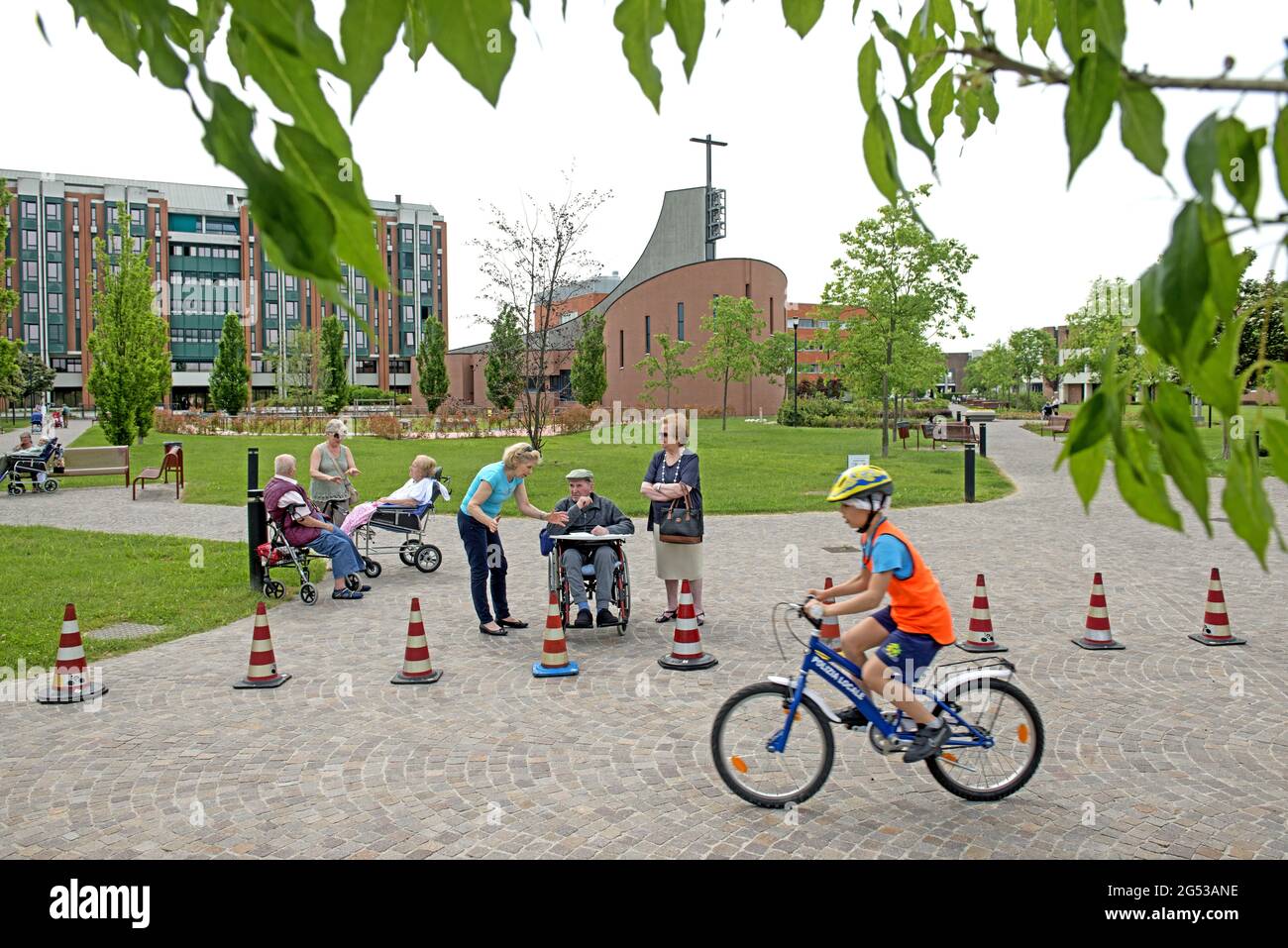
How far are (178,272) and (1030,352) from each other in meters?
88.6

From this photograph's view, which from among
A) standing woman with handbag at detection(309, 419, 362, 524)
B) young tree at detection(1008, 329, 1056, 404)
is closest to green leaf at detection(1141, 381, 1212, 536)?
standing woman with handbag at detection(309, 419, 362, 524)

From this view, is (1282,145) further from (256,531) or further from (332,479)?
(332,479)

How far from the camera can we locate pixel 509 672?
802cm

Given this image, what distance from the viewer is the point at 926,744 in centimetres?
529

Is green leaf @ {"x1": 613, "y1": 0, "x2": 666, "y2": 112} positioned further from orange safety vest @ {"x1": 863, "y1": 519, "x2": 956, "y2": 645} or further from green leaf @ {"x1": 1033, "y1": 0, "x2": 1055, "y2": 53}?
orange safety vest @ {"x1": 863, "y1": 519, "x2": 956, "y2": 645}

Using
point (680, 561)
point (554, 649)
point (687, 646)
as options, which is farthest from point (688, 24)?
point (680, 561)

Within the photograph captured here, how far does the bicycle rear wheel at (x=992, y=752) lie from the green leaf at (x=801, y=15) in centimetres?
437

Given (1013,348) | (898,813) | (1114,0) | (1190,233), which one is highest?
(1013,348)

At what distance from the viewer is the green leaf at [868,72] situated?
1.48 meters

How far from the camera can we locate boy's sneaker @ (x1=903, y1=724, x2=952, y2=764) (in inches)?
208

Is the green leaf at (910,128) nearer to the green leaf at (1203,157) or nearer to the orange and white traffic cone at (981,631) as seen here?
the green leaf at (1203,157)
